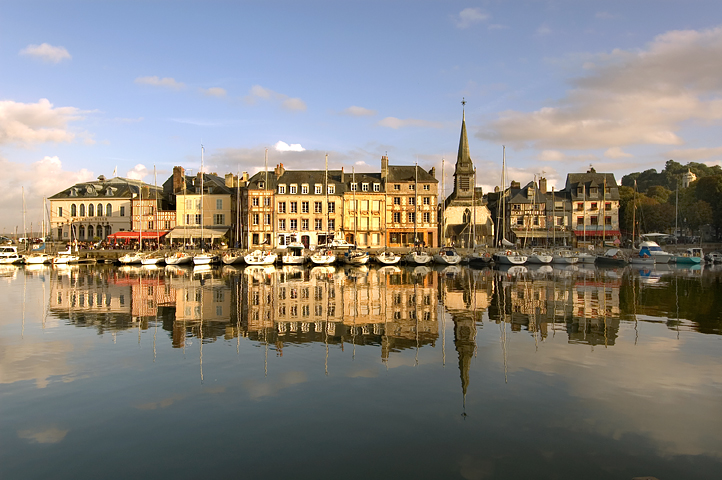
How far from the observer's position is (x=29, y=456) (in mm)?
7789

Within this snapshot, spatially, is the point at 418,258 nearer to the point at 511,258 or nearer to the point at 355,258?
the point at 355,258

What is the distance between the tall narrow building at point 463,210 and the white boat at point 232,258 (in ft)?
94.5

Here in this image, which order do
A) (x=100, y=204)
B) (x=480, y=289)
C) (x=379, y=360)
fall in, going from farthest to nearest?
(x=100, y=204) → (x=480, y=289) → (x=379, y=360)

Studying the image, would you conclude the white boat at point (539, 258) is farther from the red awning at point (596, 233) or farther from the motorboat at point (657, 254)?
the red awning at point (596, 233)

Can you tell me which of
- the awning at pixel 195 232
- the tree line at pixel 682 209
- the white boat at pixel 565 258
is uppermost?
the tree line at pixel 682 209

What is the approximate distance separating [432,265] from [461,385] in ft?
143

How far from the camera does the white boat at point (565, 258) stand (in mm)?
56438

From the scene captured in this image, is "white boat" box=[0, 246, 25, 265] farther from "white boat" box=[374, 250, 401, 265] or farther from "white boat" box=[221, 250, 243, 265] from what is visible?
"white boat" box=[374, 250, 401, 265]

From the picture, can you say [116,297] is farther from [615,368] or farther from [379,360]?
[615,368]

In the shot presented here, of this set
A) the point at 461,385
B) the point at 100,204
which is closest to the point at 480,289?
the point at 461,385

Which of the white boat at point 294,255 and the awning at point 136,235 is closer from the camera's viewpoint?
the white boat at point 294,255

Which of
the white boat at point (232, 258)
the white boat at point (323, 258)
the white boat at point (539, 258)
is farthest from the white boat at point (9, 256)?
the white boat at point (539, 258)

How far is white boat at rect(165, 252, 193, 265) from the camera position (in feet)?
181

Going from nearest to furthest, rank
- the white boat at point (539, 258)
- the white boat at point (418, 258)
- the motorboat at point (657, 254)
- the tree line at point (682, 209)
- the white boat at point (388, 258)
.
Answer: the white boat at point (418, 258), the white boat at point (388, 258), the white boat at point (539, 258), the motorboat at point (657, 254), the tree line at point (682, 209)
